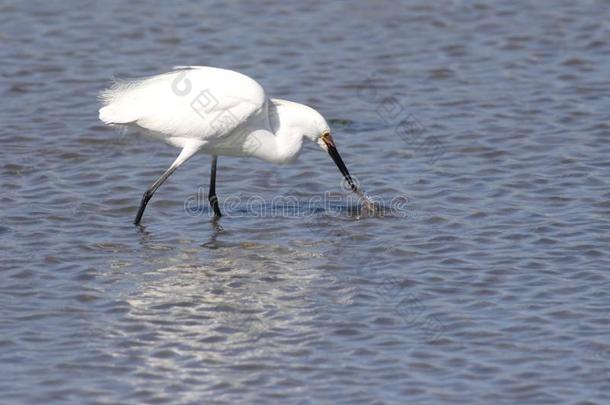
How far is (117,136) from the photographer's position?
39.5 feet

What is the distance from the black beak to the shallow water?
17 centimetres

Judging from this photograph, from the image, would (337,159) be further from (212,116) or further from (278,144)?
(212,116)

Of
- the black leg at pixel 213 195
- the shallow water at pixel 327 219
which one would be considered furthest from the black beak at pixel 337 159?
the black leg at pixel 213 195

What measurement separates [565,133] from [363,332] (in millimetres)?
4888

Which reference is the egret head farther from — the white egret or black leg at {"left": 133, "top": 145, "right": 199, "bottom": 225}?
black leg at {"left": 133, "top": 145, "right": 199, "bottom": 225}

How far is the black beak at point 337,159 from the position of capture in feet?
33.6

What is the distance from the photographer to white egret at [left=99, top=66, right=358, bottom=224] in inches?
382

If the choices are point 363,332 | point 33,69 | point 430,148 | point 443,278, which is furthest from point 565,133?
point 33,69

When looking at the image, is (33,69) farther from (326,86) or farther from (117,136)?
(326,86)

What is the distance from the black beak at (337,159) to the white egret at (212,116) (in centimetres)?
1

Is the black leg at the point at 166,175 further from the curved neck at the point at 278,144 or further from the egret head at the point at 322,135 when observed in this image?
the egret head at the point at 322,135

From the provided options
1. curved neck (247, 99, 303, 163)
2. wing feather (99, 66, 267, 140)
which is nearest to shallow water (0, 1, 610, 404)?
curved neck (247, 99, 303, 163)

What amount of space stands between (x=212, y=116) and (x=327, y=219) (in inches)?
52.9

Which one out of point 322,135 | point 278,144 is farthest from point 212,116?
point 322,135
